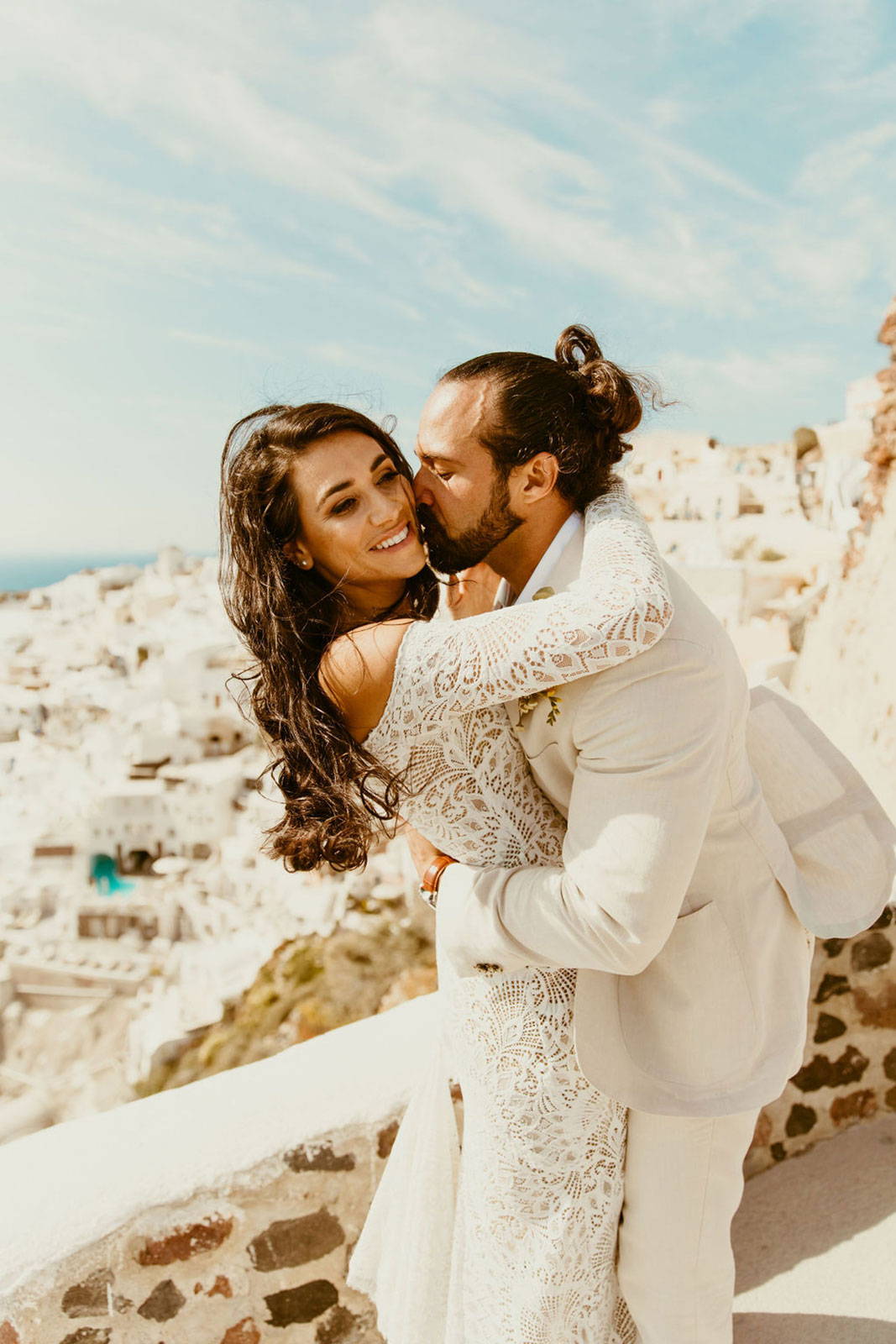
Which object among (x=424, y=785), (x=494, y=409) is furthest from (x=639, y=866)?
(x=494, y=409)

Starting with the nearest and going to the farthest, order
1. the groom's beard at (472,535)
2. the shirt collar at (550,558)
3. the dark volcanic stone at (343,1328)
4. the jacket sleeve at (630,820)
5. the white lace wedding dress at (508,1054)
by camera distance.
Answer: the jacket sleeve at (630,820)
the white lace wedding dress at (508,1054)
the shirt collar at (550,558)
the groom's beard at (472,535)
the dark volcanic stone at (343,1328)

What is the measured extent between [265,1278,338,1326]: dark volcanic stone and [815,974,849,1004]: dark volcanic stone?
1.36m

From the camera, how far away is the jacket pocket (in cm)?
133

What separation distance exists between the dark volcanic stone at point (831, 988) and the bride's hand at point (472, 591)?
53.6 inches

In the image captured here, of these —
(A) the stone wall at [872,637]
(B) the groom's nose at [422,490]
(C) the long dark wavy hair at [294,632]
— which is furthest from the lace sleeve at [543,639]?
(A) the stone wall at [872,637]

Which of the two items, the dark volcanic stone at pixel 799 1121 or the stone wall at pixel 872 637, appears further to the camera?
the stone wall at pixel 872 637

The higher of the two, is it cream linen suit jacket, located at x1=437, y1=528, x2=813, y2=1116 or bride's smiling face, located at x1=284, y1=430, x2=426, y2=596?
bride's smiling face, located at x1=284, y1=430, x2=426, y2=596

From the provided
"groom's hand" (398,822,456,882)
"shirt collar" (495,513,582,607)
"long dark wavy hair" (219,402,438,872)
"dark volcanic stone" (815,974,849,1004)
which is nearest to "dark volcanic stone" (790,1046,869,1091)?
"dark volcanic stone" (815,974,849,1004)

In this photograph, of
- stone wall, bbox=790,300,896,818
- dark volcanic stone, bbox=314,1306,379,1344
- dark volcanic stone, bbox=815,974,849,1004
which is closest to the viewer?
dark volcanic stone, bbox=314,1306,379,1344

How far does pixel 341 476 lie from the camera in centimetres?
161

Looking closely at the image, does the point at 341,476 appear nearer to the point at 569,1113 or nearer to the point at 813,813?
the point at 813,813

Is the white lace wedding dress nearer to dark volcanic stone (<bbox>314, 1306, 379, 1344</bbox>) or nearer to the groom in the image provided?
the groom

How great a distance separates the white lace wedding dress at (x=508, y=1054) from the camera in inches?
50.7

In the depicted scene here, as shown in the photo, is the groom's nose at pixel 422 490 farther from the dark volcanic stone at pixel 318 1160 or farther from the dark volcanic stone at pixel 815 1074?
the dark volcanic stone at pixel 815 1074
